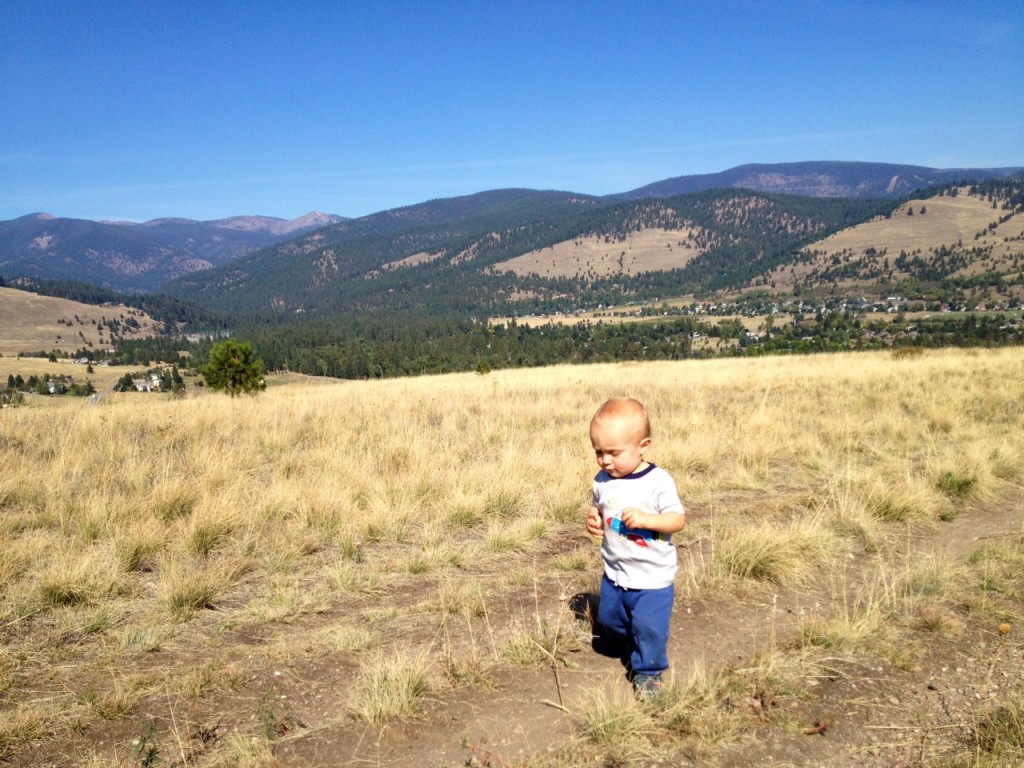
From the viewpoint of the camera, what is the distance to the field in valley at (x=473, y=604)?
2.51 metres

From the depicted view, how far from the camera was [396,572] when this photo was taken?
4.38m

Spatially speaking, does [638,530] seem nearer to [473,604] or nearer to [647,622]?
[647,622]

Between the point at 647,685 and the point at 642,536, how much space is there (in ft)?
2.39

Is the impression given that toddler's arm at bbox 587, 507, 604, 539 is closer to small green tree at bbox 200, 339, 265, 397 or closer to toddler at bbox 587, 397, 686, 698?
toddler at bbox 587, 397, 686, 698

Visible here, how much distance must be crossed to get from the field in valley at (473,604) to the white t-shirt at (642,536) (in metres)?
0.49

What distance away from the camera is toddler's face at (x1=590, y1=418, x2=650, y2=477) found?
2.84 meters

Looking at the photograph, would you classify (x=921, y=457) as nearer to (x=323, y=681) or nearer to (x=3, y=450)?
(x=323, y=681)

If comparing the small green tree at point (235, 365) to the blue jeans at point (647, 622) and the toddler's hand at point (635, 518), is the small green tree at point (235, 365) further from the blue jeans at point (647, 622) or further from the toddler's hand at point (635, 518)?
the toddler's hand at point (635, 518)

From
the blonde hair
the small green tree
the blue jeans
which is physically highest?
the blonde hair

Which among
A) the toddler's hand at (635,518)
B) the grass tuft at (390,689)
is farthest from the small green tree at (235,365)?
the toddler's hand at (635,518)

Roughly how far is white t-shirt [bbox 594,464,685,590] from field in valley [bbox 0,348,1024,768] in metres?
0.49

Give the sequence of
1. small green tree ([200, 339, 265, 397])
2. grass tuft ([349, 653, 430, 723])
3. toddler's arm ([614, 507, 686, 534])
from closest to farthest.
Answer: grass tuft ([349, 653, 430, 723]), toddler's arm ([614, 507, 686, 534]), small green tree ([200, 339, 265, 397])

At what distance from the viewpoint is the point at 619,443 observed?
285cm

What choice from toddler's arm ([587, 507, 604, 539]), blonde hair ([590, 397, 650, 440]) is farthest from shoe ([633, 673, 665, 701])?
blonde hair ([590, 397, 650, 440])
